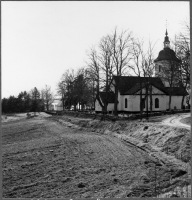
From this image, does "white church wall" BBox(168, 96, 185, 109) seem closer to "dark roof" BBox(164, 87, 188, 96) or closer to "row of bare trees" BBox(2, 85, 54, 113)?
"dark roof" BBox(164, 87, 188, 96)

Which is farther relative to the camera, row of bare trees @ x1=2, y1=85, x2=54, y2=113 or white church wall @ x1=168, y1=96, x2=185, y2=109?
row of bare trees @ x1=2, y1=85, x2=54, y2=113

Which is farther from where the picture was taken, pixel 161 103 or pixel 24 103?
pixel 24 103

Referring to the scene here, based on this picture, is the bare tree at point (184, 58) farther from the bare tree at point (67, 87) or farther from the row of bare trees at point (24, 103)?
the row of bare trees at point (24, 103)

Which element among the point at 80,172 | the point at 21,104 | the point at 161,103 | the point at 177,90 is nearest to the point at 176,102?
the point at 161,103

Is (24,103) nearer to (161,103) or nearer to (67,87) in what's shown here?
(67,87)

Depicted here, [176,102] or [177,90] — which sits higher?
[177,90]

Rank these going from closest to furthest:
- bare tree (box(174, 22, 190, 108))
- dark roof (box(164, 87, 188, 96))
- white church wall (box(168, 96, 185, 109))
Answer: bare tree (box(174, 22, 190, 108))
dark roof (box(164, 87, 188, 96))
white church wall (box(168, 96, 185, 109))

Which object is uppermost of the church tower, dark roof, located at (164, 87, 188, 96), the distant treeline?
the church tower

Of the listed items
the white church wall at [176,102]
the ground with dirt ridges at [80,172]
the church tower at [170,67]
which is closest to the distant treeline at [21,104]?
the white church wall at [176,102]

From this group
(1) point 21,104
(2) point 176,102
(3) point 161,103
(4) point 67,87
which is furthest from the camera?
(1) point 21,104

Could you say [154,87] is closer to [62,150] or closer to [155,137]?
[155,137]

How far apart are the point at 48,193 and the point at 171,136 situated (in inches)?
377

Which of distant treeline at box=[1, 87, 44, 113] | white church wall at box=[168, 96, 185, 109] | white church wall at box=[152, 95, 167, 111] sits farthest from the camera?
distant treeline at box=[1, 87, 44, 113]

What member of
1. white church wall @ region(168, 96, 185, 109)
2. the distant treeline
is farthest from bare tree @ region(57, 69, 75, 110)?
white church wall @ region(168, 96, 185, 109)
